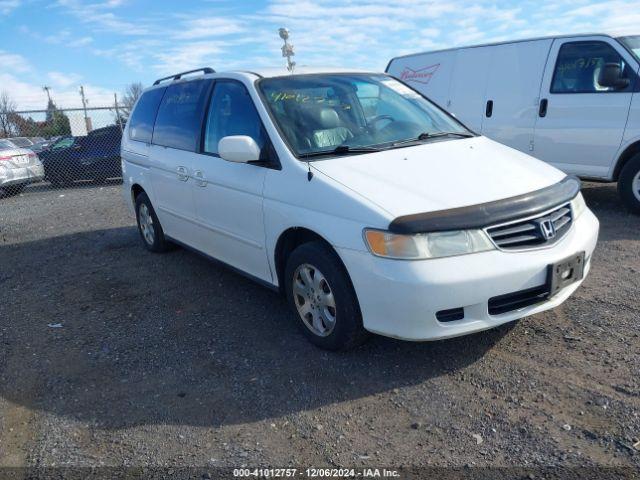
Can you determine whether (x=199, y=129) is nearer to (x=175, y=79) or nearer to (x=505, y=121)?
(x=175, y=79)

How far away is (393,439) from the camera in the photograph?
2705 millimetres

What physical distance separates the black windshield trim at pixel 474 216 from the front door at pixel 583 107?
4.02 m

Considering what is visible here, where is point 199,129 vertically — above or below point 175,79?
below

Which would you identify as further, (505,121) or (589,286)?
(505,121)

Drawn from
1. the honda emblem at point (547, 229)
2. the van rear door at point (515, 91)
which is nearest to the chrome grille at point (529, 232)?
the honda emblem at point (547, 229)

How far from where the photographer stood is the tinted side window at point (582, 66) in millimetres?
6430

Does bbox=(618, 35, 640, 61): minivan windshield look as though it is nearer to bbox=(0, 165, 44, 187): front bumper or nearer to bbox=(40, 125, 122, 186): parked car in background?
bbox=(40, 125, 122, 186): parked car in background

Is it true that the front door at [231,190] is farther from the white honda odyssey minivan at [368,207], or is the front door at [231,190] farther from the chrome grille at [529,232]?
the chrome grille at [529,232]

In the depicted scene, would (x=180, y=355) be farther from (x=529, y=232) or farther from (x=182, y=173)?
(x=529, y=232)

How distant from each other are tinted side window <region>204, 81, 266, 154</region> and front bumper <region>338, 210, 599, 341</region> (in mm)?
1353

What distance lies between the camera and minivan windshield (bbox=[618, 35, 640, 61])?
6277 millimetres

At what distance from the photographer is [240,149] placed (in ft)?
11.9

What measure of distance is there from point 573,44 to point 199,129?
4838 mm

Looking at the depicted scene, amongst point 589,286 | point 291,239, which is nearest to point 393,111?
point 291,239
